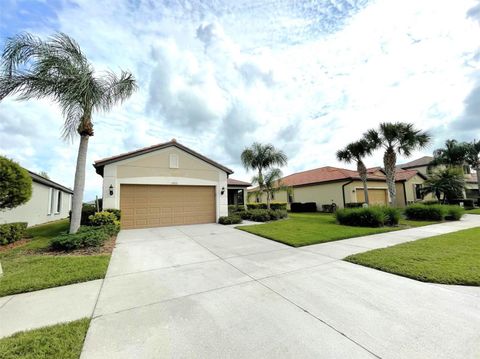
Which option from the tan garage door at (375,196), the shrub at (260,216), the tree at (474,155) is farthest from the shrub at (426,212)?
the tree at (474,155)

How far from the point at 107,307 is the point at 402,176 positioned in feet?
93.0

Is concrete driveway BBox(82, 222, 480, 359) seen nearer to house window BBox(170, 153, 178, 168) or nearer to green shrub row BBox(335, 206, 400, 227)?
green shrub row BBox(335, 206, 400, 227)

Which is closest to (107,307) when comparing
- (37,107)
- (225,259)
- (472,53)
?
(225,259)

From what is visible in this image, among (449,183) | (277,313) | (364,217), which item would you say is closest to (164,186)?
(277,313)

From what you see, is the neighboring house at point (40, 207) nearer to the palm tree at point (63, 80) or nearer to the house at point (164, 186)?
the house at point (164, 186)

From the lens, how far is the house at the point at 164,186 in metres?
11.4

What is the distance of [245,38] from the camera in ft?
29.2

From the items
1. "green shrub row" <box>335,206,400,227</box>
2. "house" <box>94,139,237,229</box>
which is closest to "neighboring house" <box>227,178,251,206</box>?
"house" <box>94,139,237,229</box>

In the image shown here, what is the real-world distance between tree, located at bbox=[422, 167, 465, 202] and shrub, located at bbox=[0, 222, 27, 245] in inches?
1126

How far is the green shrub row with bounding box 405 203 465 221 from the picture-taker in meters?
12.6

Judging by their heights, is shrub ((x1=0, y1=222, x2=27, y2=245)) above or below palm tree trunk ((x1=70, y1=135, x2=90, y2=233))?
below

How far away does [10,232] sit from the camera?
8.05 meters

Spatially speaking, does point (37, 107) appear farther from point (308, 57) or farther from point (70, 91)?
point (308, 57)

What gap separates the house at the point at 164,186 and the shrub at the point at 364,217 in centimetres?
715
